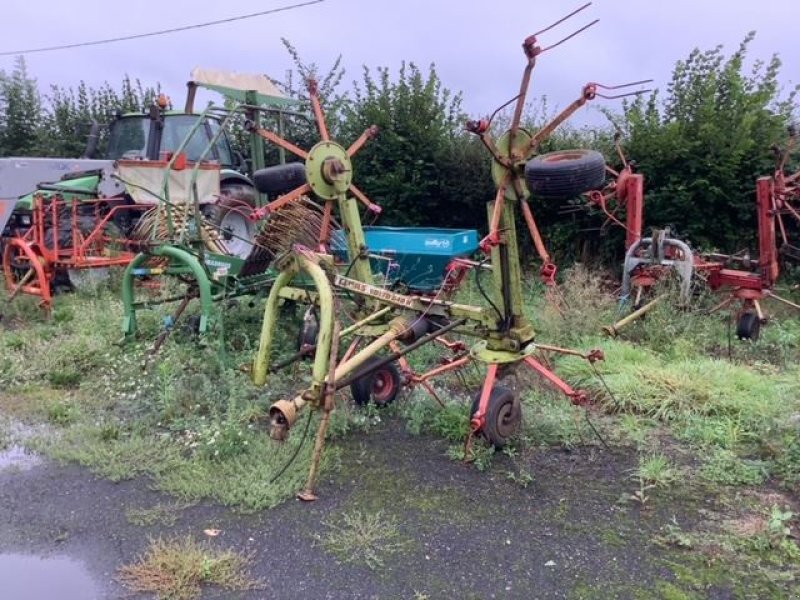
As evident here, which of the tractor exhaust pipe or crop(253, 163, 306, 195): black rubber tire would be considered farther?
crop(253, 163, 306, 195): black rubber tire

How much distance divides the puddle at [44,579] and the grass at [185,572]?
0.49ft

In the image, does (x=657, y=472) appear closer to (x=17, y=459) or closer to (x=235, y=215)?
(x=17, y=459)

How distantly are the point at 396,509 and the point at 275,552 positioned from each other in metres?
0.64

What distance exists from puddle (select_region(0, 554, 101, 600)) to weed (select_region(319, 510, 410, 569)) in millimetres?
991

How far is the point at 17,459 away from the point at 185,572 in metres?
1.90

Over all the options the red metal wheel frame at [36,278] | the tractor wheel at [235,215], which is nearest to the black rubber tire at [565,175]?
the tractor wheel at [235,215]

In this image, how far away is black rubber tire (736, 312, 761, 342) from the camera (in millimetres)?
6086

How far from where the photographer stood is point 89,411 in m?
4.75

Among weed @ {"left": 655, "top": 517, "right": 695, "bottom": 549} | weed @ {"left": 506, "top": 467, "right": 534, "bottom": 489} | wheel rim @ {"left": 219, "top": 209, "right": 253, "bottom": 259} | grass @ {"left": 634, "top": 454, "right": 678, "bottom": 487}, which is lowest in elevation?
weed @ {"left": 655, "top": 517, "right": 695, "bottom": 549}

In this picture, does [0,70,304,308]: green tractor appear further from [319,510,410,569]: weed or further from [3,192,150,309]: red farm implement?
[319,510,410,569]: weed

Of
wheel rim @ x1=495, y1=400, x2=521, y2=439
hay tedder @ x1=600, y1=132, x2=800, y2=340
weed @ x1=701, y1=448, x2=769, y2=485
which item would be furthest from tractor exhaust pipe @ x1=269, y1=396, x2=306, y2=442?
hay tedder @ x1=600, y1=132, x2=800, y2=340

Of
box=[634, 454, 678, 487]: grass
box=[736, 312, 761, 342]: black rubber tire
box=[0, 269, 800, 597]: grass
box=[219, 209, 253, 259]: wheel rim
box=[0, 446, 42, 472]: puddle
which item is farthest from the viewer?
box=[219, 209, 253, 259]: wheel rim

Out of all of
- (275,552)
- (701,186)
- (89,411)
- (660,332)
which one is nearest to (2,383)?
(89,411)

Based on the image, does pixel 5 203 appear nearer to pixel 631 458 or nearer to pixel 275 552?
pixel 275 552
